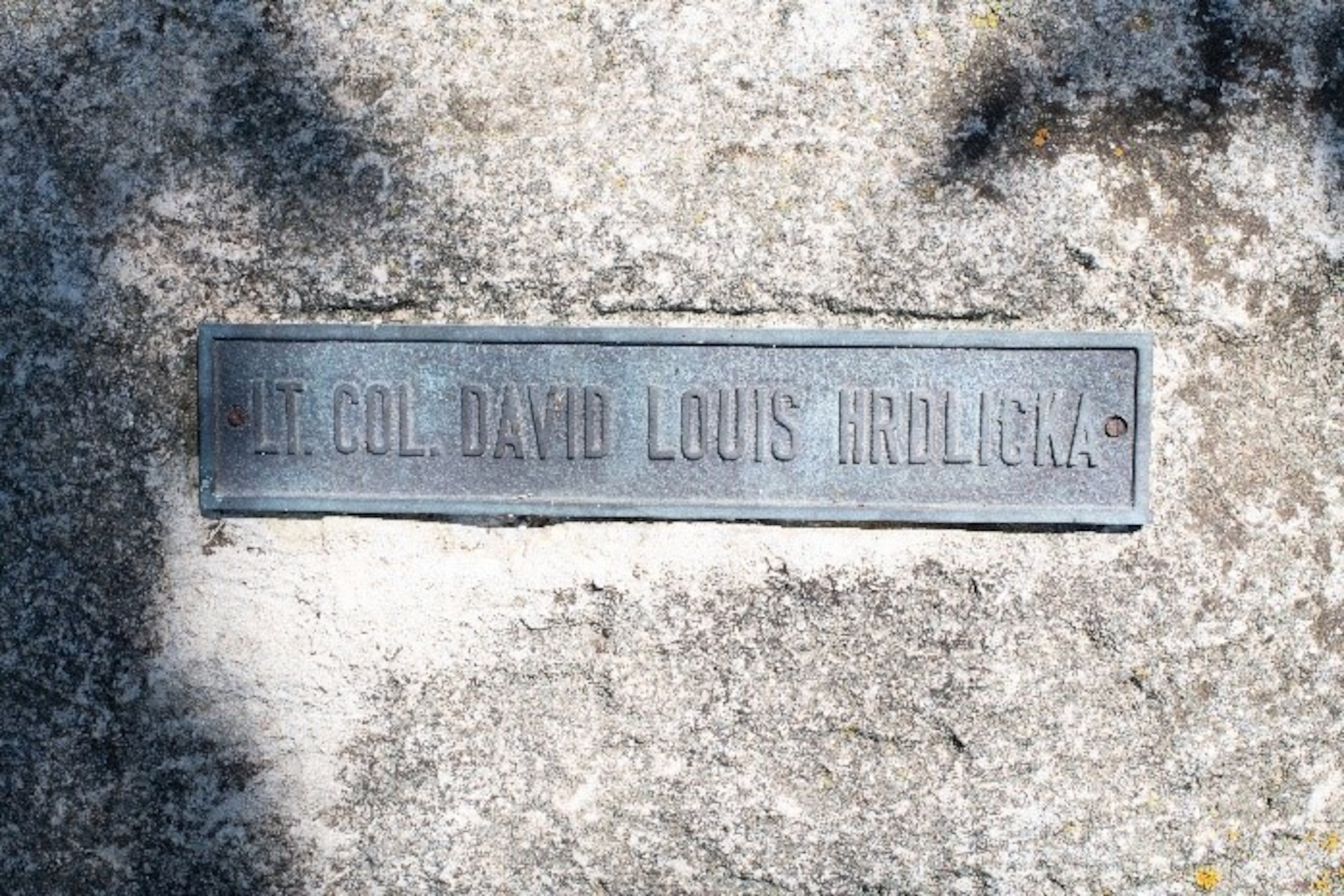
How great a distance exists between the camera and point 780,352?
1392 millimetres

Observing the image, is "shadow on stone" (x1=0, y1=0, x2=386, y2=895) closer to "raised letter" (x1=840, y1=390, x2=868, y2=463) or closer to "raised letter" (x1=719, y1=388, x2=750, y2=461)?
"raised letter" (x1=719, y1=388, x2=750, y2=461)

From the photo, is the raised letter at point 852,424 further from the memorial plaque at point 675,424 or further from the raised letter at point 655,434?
the raised letter at point 655,434

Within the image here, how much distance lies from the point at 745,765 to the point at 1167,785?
503 millimetres

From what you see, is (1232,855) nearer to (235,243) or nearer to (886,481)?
(886,481)

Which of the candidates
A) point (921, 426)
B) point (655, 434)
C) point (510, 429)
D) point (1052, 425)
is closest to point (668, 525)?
point (655, 434)

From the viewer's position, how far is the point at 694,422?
4.61ft

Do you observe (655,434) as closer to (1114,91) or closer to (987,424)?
(987,424)

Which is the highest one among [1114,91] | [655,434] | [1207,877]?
[1114,91]

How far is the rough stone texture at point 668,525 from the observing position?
54.2 inches

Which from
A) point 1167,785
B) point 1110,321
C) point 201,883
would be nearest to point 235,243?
point 201,883

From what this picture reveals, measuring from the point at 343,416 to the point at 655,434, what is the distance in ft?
1.22

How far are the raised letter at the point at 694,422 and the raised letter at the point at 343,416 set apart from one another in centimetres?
39

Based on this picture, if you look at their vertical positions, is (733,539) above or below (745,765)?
above

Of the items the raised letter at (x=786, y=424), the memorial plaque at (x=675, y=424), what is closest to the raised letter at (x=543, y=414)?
the memorial plaque at (x=675, y=424)
